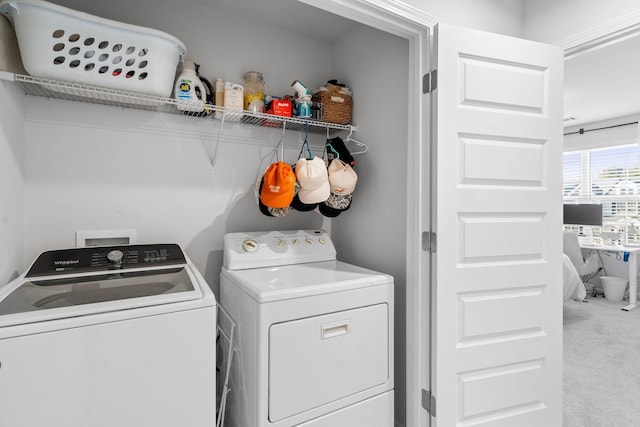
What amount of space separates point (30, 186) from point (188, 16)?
1195 mm

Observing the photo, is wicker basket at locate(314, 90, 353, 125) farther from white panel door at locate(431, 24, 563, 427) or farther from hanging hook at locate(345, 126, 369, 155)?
white panel door at locate(431, 24, 563, 427)

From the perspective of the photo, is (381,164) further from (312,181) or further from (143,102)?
(143,102)

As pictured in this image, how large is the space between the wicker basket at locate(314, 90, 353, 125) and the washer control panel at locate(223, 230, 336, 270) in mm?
715

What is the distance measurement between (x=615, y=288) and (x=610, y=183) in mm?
1558

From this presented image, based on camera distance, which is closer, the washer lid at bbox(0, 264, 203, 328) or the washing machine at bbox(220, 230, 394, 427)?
the washer lid at bbox(0, 264, 203, 328)

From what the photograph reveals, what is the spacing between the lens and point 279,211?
1866 mm

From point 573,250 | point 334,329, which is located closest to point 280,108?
point 334,329

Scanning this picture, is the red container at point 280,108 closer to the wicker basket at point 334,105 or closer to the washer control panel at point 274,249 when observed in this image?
the wicker basket at point 334,105

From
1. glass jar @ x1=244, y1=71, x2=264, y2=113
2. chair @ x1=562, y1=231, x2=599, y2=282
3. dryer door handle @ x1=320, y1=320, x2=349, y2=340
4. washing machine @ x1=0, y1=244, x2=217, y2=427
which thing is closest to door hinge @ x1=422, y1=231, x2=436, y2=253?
dryer door handle @ x1=320, y1=320, x2=349, y2=340

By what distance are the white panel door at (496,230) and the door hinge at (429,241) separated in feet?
0.11

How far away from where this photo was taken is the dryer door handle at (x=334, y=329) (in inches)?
56.3

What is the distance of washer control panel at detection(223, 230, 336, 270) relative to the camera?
1.78 meters

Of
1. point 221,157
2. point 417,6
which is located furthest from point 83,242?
point 417,6

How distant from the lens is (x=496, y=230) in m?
1.59
